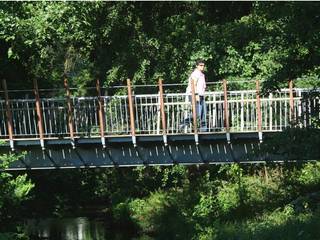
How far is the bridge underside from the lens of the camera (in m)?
16.1

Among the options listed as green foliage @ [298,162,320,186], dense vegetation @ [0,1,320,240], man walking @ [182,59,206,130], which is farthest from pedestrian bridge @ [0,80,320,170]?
green foliage @ [298,162,320,186]

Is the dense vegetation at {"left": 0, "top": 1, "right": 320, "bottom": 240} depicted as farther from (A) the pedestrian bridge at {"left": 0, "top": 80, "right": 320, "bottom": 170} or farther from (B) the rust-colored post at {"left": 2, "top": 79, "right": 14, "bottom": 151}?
(A) the pedestrian bridge at {"left": 0, "top": 80, "right": 320, "bottom": 170}

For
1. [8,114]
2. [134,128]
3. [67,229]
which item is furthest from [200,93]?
[67,229]

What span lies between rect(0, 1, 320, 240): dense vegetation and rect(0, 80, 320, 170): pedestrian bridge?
123cm

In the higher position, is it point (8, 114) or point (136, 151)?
point (8, 114)

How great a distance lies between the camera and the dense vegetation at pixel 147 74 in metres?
15.9

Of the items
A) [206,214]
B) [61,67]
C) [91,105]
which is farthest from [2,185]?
[61,67]

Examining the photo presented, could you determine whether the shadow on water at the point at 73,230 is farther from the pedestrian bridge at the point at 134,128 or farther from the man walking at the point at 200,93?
the man walking at the point at 200,93

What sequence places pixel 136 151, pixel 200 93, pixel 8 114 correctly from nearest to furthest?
pixel 136 151, pixel 200 93, pixel 8 114

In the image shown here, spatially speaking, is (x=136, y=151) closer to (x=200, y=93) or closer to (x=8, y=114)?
(x=200, y=93)

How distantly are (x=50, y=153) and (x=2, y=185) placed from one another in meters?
2.47

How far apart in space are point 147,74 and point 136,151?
26.1ft

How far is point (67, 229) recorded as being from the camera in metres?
22.2

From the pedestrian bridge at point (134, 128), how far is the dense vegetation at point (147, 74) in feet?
4.04
